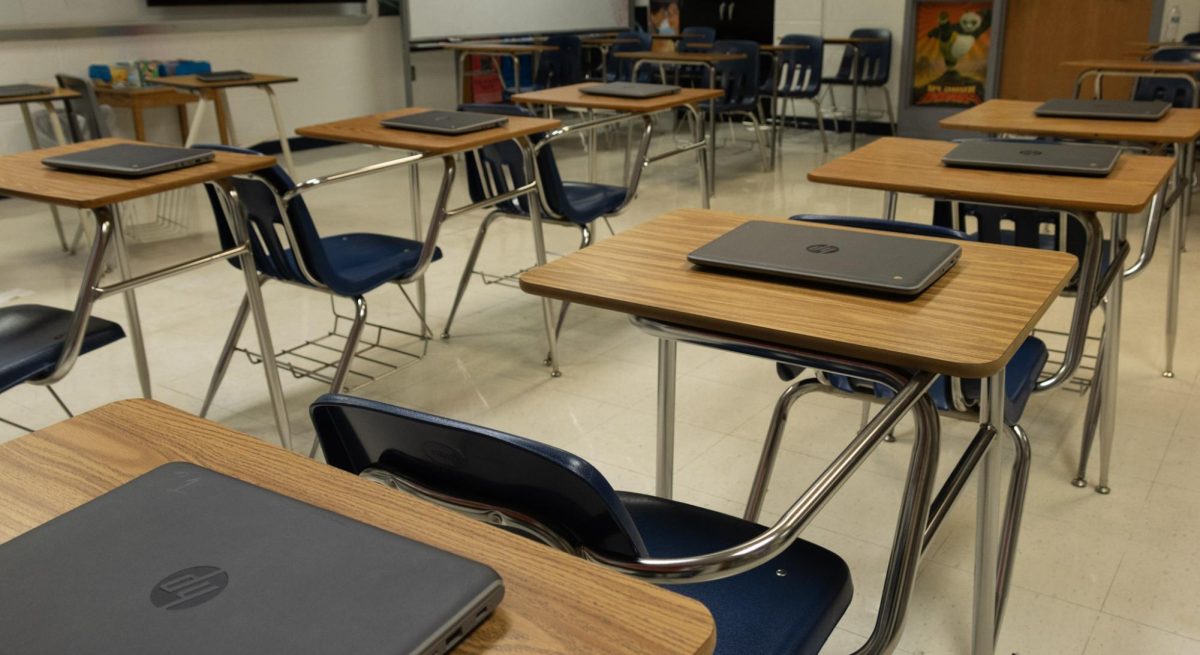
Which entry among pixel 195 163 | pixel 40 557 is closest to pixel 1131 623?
pixel 40 557

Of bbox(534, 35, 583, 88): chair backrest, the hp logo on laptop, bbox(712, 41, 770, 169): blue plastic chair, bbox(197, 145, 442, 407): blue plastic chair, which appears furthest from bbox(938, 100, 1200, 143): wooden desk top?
bbox(534, 35, 583, 88): chair backrest

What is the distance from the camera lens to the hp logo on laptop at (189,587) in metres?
0.62

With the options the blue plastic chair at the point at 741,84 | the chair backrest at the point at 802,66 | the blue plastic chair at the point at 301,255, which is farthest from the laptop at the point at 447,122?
the chair backrest at the point at 802,66

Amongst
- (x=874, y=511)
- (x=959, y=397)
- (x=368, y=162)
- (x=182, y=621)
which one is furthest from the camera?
(x=368, y=162)

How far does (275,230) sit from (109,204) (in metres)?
0.47

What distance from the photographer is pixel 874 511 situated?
2.27m

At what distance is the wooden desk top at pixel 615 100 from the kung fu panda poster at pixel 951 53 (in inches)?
153

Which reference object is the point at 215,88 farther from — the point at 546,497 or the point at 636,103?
the point at 546,497

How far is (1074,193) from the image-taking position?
74.4 inches

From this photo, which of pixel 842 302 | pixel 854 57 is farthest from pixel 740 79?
pixel 842 302

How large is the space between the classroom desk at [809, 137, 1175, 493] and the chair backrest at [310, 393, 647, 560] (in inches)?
47.3

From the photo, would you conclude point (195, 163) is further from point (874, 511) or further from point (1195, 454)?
point (1195, 454)

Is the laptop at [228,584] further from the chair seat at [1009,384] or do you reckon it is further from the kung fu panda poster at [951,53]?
the kung fu panda poster at [951,53]

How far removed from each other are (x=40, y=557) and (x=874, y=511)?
6.23 ft
